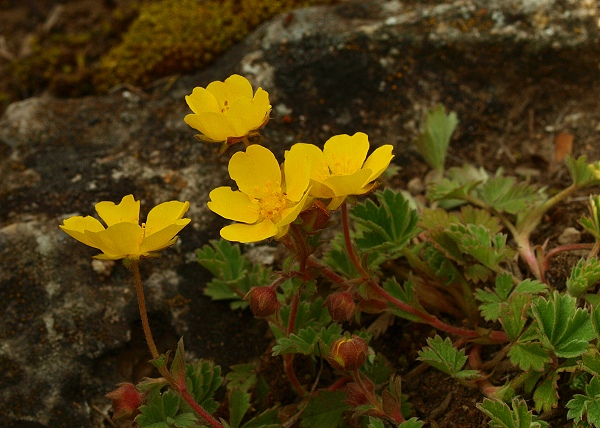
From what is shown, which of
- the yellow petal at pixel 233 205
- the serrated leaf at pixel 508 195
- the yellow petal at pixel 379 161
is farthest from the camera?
the serrated leaf at pixel 508 195

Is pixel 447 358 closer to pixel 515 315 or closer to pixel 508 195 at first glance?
pixel 515 315

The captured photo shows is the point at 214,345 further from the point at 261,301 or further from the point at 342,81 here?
the point at 342,81

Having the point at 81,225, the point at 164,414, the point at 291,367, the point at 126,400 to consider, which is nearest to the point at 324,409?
the point at 291,367

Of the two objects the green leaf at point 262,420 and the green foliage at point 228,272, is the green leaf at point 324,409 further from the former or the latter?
the green foliage at point 228,272

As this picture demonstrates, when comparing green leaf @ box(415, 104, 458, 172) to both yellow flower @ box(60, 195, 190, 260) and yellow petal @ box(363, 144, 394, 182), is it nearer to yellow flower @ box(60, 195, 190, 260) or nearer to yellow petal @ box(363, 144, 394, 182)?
yellow petal @ box(363, 144, 394, 182)

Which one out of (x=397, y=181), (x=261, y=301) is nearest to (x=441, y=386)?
(x=261, y=301)

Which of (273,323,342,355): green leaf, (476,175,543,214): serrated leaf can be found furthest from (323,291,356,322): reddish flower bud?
(476,175,543,214): serrated leaf

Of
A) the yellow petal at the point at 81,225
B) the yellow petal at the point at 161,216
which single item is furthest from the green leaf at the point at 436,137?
the yellow petal at the point at 81,225
